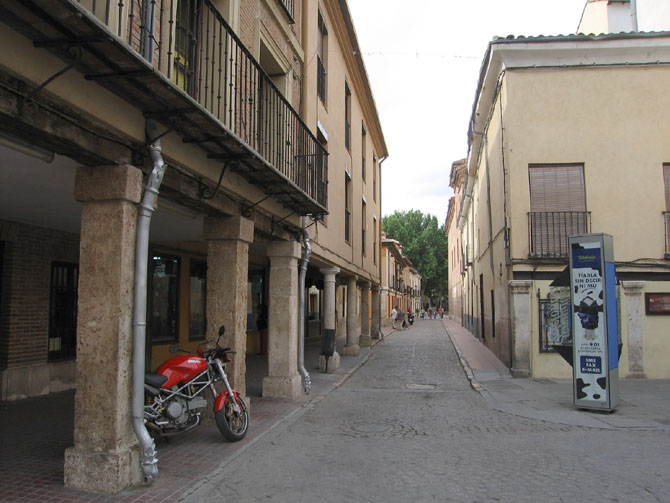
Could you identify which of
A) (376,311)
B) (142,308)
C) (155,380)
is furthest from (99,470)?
(376,311)

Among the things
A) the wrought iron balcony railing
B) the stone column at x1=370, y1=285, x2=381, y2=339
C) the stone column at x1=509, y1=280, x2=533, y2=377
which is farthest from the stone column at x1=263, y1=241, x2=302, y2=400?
the stone column at x1=370, y1=285, x2=381, y2=339

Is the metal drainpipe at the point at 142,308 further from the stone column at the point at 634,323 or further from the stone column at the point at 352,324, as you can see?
the stone column at the point at 352,324

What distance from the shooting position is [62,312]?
9445 millimetres

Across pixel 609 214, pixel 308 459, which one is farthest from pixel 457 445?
pixel 609 214

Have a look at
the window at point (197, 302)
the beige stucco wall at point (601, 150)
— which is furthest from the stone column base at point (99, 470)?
the beige stucco wall at point (601, 150)

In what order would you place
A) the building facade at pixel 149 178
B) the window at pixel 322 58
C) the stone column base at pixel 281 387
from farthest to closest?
the window at pixel 322 58, the stone column base at pixel 281 387, the building facade at pixel 149 178

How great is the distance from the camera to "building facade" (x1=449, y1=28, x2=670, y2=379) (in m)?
11.9

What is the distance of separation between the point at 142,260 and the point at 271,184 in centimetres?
302

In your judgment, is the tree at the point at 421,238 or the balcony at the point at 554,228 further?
the tree at the point at 421,238

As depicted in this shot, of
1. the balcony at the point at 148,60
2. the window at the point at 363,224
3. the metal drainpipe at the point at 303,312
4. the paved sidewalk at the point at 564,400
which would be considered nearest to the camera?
the balcony at the point at 148,60

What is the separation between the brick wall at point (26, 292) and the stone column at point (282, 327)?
12.4ft

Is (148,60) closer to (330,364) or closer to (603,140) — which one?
(330,364)

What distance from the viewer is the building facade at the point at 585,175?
39.1ft

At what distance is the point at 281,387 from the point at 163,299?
13.4 feet
